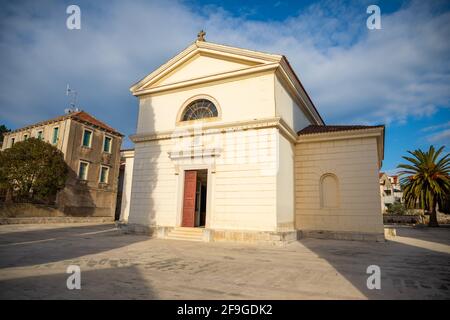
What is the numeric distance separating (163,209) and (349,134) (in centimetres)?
1036

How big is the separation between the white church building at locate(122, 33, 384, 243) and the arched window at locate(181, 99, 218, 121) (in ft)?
0.18

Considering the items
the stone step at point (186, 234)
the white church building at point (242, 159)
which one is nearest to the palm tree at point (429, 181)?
the white church building at point (242, 159)

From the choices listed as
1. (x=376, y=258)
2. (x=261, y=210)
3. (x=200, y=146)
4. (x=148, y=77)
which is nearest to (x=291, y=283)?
(x=376, y=258)

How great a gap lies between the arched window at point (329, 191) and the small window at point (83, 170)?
21521mm

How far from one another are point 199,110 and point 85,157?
54.0ft

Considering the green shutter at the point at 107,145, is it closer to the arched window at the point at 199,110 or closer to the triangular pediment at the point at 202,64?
the triangular pediment at the point at 202,64

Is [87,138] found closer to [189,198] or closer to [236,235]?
[189,198]

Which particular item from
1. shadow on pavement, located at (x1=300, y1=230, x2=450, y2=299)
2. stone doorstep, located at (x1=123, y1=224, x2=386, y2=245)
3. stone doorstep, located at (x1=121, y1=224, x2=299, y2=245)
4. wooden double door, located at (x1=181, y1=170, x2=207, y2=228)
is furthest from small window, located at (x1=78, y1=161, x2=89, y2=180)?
shadow on pavement, located at (x1=300, y1=230, x2=450, y2=299)

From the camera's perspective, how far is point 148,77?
15.6 meters

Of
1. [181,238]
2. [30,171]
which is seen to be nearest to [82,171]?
[30,171]

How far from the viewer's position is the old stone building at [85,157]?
23703mm

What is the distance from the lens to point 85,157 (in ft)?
82.7

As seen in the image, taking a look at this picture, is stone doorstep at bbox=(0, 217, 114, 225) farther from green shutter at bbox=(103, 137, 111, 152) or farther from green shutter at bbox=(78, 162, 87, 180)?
green shutter at bbox=(103, 137, 111, 152)
